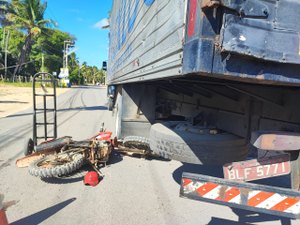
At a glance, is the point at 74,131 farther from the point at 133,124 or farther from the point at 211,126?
the point at 211,126

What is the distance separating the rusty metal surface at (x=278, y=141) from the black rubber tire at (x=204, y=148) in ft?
3.51

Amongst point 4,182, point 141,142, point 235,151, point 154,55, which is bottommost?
point 4,182

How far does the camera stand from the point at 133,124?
6.79 m

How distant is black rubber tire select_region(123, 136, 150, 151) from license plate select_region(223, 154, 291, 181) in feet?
12.2

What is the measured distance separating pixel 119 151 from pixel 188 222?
3.20 meters

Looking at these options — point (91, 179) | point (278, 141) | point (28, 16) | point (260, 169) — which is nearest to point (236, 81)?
point (278, 141)

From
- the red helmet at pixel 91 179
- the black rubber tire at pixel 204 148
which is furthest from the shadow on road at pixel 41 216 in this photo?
the black rubber tire at pixel 204 148

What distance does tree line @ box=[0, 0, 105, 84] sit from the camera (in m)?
45.0

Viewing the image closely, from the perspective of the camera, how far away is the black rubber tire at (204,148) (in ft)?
→ 11.2

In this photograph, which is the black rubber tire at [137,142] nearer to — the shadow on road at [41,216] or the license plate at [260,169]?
the shadow on road at [41,216]

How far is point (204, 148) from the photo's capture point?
11.2 ft

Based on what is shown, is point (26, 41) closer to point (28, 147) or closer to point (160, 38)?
point (28, 147)

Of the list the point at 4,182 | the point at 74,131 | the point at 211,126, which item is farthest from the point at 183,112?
the point at 74,131

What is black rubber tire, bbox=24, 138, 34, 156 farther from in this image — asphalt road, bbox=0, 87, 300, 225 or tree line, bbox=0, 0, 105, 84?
tree line, bbox=0, 0, 105, 84
